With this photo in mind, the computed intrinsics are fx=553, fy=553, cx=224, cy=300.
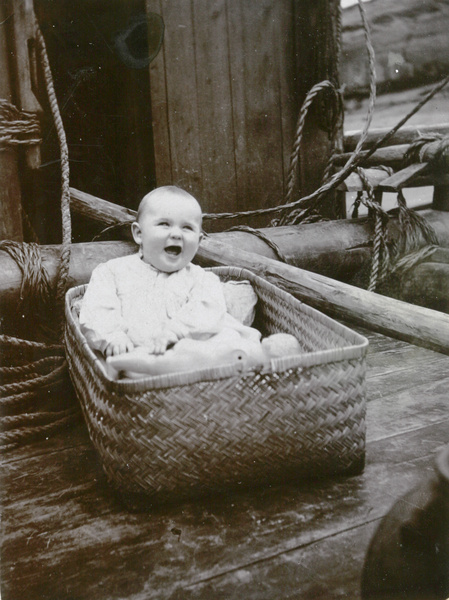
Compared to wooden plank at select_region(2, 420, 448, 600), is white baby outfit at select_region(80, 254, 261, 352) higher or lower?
higher

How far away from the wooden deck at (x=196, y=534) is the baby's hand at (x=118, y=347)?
0.27 metres

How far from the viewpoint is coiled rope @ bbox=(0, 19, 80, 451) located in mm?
1515

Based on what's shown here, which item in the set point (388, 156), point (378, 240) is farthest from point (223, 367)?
point (388, 156)

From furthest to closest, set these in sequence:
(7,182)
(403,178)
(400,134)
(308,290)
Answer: (400,134), (403,178), (7,182), (308,290)

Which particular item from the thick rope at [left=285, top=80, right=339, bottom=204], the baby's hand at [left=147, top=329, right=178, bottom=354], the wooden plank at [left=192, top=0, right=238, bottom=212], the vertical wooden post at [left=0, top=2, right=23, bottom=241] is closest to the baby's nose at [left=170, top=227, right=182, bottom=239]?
the baby's hand at [left=147, top=329, right=178, bottom=354]

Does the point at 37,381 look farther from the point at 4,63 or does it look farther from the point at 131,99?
the point at 131,99

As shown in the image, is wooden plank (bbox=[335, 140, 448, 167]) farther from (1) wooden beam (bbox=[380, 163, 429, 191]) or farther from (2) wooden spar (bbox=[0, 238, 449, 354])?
(2) wooden spar (bbox=[0, 238, 449, 354])

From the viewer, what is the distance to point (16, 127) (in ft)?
6.24

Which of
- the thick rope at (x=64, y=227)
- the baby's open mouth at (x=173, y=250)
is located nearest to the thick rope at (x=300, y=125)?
the thick rope at (x=64, y=227)

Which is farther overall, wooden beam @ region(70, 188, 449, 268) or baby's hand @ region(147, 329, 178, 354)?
wooden beam @ region(70, 188, 449, 268)

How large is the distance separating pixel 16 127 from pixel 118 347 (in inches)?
41.4

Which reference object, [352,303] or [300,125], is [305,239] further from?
[352,303]

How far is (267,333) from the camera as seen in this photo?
181 cm

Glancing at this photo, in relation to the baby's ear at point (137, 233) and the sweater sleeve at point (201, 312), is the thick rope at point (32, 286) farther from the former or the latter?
the sweater sleeve at point (201, 312)
